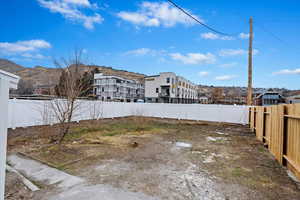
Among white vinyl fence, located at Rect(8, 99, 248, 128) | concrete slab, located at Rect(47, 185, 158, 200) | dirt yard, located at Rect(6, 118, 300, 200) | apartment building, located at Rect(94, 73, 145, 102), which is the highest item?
apartment building, located at Rect(94, 73, 145, 102)

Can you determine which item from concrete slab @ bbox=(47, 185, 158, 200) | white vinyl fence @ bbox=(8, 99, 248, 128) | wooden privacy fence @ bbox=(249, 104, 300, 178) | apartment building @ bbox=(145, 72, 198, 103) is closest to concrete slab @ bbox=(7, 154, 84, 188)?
concrete slab @ bbox=(47, 185, 158, 200)

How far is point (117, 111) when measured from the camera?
41.9ft

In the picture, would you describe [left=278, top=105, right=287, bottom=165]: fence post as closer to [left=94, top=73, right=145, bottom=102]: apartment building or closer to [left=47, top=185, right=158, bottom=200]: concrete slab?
[left=47, top=185, right=158, bottom=200]: concrete slab

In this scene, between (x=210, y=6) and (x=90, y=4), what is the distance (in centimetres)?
419

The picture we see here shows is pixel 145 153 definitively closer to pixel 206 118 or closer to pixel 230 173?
pixel 230 173

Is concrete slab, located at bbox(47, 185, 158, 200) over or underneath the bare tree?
underneath

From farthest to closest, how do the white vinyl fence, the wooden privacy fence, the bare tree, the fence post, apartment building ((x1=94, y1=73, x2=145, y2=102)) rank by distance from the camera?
apartment building ((x1=94, y1=73, x2=145, y2=102))
the white vinyl fence
the bare tree
the fence post
the wooden privacy fence

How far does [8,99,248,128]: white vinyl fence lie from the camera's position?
7016 millimetres

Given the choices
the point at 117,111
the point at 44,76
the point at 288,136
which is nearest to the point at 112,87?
the point at 44,76

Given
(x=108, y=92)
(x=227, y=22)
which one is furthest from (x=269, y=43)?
(x=108, y=92)

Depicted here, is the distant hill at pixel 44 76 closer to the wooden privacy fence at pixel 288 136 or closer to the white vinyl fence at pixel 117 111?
the white vinyl fence at pixel 117 111

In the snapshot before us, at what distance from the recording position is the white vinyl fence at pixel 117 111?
7016 mm

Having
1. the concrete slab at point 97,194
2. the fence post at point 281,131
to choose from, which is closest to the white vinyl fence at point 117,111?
the concrete slab at point 97,194

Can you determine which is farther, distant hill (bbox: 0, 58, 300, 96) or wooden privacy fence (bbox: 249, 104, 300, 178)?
distant hill (bbox: 0, 58, 300, 96)
